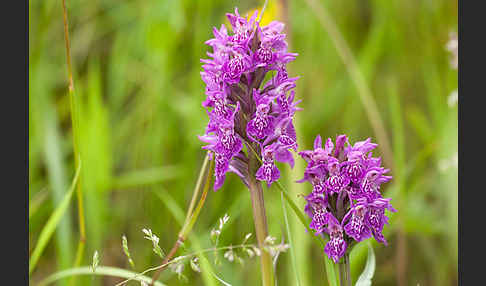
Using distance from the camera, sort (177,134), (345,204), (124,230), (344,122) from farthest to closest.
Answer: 1. (344,122)
2. (177,134)
3. (124,230)
4. (345,204)

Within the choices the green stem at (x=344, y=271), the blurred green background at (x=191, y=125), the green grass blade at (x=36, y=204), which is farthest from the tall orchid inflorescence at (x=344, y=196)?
the green grass blade at (x=36, y=204)

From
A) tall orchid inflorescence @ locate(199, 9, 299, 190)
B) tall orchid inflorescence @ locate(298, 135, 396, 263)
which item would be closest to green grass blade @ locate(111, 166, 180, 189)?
tall orchid inflorescence @ locate(199, 9, 299, 190)

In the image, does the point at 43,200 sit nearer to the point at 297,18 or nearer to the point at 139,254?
the point at 139,254

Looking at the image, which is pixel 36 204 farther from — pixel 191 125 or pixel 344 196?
pixel 344 196

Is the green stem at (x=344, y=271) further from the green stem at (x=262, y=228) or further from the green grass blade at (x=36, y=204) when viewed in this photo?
the green grass blade at (x=36, y=204)

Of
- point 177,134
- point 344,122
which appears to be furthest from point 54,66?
point 344,122

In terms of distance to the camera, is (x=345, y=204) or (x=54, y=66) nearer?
(x=345, y=204)

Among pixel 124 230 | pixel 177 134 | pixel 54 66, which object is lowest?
pixel 124 230
